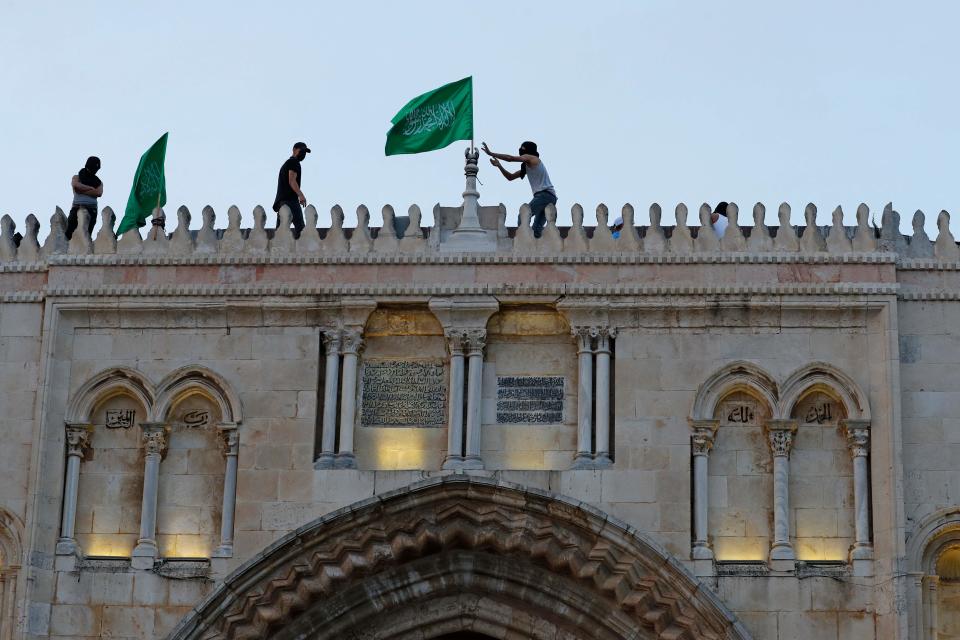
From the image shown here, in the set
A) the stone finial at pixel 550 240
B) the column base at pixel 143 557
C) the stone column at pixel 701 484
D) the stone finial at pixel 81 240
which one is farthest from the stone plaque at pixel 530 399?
the stone finial at pixel 81 240

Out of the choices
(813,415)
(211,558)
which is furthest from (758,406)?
(211,558)

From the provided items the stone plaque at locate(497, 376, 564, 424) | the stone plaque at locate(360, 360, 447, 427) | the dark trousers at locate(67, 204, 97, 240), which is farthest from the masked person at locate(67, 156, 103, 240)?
the stone plaque at locate(497, 376, 564, 424)

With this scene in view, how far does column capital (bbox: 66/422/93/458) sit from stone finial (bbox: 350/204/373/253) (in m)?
3.50

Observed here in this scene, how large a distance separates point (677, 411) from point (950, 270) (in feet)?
11.0

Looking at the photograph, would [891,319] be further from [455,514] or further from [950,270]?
[455,514]

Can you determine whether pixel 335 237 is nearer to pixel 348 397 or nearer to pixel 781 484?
pixel 348 397

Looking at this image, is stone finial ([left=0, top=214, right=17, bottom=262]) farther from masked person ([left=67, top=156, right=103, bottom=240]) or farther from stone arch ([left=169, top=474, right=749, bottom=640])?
stone arch ([left=169, top=474, right=749, bottom=640])

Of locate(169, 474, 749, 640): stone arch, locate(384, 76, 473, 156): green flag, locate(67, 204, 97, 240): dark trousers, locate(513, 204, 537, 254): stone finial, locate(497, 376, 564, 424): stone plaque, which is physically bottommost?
locate(169, 474, 749, 640): stone arch

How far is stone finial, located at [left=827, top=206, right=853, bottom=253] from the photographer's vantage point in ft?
76.8

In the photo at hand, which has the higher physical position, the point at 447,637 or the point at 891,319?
the point at 891,319

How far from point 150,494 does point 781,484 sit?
6739 mm

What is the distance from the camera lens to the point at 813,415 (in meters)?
23.2

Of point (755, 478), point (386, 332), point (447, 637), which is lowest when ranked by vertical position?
point (447, 637)

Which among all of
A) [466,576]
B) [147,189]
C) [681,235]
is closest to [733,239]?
[681,235]
